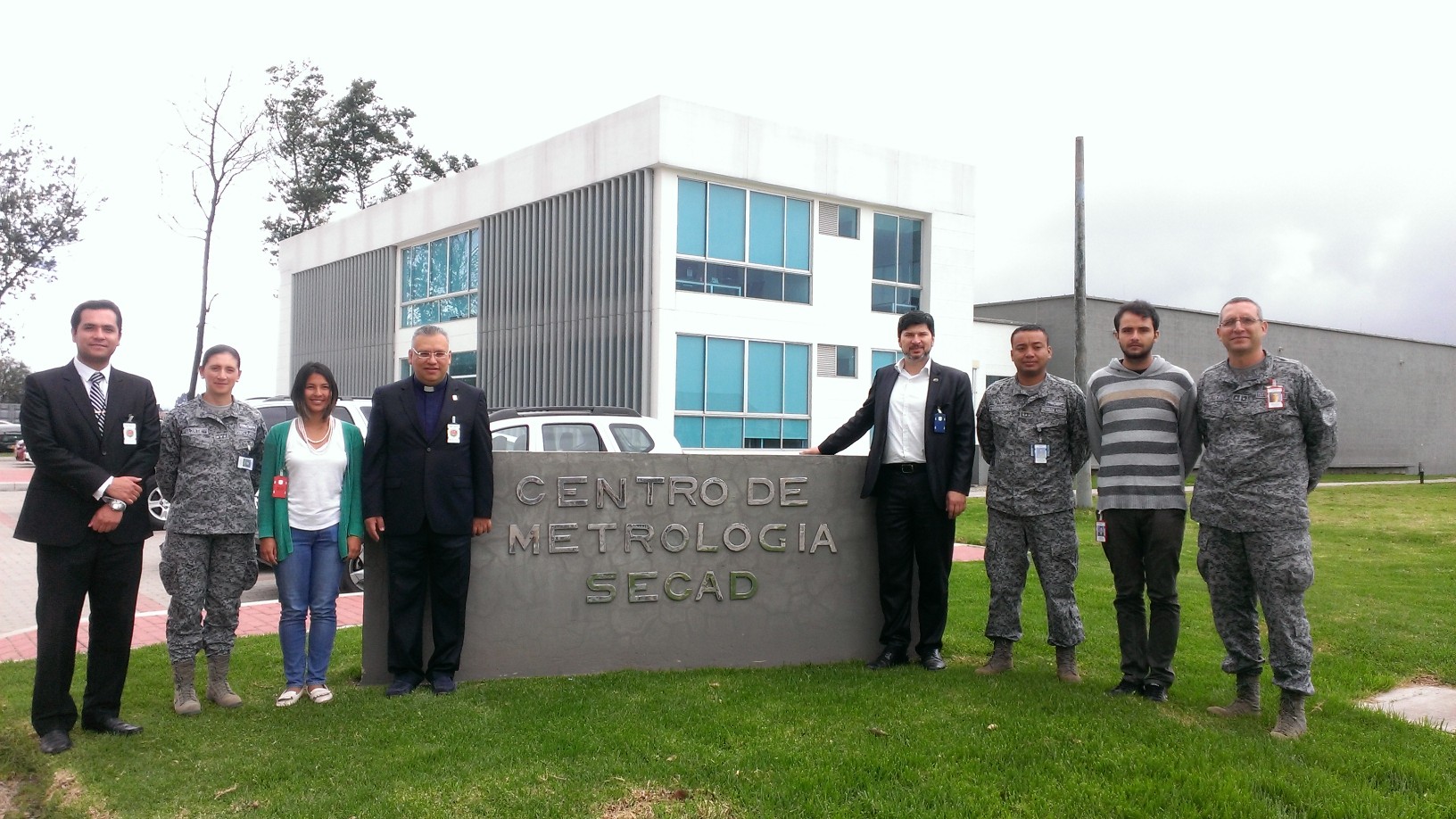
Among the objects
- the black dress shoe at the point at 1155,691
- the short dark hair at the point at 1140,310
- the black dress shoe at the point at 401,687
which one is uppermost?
the short dark hair at the point at 1140,310

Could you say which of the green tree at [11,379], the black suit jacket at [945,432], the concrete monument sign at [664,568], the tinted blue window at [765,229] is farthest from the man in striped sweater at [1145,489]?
the green tree at [11,379]

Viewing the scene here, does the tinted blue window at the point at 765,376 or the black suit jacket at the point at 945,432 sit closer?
the black suit jacket at the point at 945,432

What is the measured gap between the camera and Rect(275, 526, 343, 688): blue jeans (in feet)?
18.1

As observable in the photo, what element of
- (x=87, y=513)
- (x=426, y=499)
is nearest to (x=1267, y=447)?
(x=426, y=499)

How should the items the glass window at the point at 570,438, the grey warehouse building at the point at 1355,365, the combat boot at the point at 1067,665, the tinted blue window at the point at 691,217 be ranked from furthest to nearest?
the grey warehouse building at the point at 1355,365, the tinted blue window at the point at 691,217, the glass window at the point at 570,438, the combat boot at the point at 1067,665

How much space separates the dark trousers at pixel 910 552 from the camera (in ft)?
20.4

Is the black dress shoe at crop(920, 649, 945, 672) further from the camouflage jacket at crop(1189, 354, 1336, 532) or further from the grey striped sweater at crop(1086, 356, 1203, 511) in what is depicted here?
the camouflage jacket at crop(1189, 354, 1336, 532)

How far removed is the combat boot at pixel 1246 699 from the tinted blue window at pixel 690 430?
15.4 m

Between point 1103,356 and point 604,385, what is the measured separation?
1600cm

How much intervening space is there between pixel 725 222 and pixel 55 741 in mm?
17121

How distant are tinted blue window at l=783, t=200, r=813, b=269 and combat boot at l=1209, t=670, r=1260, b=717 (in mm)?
17083

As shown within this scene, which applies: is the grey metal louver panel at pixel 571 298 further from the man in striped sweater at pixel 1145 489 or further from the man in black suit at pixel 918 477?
the man in striped sweater at pixel 1145 489

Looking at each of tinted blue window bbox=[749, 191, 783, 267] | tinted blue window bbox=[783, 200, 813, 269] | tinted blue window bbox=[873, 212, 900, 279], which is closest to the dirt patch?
tinted blue window bbox=[749, 191, 783, 267]

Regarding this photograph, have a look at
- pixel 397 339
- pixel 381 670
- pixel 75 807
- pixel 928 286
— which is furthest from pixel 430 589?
pixel 397 339
